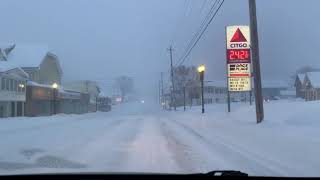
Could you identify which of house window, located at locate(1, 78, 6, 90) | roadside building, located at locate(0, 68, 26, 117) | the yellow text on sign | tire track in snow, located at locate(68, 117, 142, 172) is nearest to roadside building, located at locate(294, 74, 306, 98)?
roadside building, located at locate(0, 68, 26, 117)

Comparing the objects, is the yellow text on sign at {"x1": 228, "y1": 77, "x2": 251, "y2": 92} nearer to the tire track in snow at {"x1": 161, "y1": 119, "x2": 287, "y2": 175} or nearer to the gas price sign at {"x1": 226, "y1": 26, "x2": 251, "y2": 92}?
the gas price sign at {"x1": 226, "y1": 26, "x2": 251, "y2": 92}

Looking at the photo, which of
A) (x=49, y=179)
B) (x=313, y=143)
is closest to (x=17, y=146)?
(x=313, y=143)

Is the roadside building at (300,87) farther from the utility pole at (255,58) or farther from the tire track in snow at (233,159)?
the tire track in snow at (233,159)

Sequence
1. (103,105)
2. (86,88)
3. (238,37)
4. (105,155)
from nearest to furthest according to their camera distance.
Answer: (105,155)
(238,37)
(103,105)
(86,88)

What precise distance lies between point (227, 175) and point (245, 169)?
705cm

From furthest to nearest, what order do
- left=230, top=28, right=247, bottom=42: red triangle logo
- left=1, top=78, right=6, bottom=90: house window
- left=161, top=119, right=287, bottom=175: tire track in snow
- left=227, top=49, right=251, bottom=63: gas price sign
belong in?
1. left=1, top=78, right=6, bottom=90: house window
2. left=227, top=49, right=251, bottom=63: gas price sign
3. left=230, top=28, right=247, bottom=42: red triangle logo
4. left=161, top=119, right=287, bottom=175: tire track in snow

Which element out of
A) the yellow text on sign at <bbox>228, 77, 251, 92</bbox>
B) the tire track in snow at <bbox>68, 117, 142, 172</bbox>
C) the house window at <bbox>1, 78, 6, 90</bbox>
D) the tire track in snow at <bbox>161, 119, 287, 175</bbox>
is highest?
the house window at <bbox>1, 78, 6, 90</bbox>

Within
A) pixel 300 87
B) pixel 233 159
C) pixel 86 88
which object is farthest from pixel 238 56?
pixel 86 88

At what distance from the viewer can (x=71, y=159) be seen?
14977 mm

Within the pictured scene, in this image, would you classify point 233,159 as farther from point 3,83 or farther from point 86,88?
point 86,88

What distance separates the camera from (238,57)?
3975cm

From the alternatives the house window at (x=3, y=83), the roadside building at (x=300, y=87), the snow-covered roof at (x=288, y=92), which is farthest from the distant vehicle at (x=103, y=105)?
A: the snow-covered roof at (x=288, y=92)

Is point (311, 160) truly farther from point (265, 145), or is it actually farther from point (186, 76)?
point (186, 76)

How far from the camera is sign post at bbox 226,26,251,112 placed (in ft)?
129
